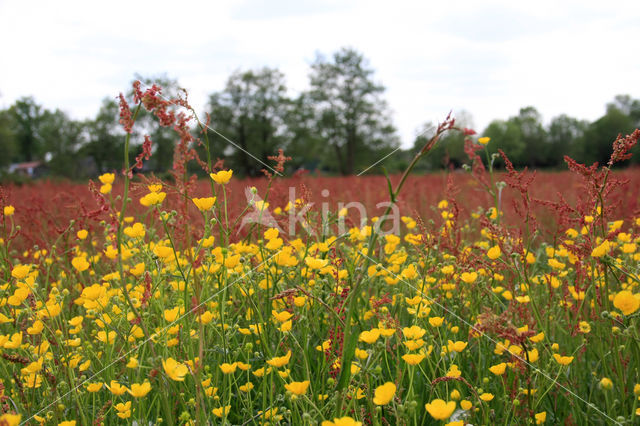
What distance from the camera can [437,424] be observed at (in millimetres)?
1395

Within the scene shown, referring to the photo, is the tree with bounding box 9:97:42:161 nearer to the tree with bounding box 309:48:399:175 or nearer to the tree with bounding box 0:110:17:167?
the tree with bounding box 0:110:17:167

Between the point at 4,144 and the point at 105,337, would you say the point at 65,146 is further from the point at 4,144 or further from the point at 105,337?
the point at 105,337

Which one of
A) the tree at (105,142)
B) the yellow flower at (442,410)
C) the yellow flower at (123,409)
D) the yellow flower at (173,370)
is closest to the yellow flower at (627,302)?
the yellow flower at (442,410)

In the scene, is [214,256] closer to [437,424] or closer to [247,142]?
[437,424]

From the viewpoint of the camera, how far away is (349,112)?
1171 inches

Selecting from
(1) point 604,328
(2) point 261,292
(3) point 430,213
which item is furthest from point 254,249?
(3) point 430,213

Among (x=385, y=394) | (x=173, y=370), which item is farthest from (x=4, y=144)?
(x=385, y=394)

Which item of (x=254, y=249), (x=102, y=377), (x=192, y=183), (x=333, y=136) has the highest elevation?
(x=333, y=136)

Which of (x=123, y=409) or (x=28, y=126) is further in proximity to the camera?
(x=28, y=126)

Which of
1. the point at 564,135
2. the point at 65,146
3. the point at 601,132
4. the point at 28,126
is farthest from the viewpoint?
the point at 28,126

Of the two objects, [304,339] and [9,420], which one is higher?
[9,420]

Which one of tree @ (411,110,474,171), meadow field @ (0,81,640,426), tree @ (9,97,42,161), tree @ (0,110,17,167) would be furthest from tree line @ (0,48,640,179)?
meadow field @ (0,81,640,426)

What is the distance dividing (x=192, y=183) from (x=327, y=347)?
66 centimetres

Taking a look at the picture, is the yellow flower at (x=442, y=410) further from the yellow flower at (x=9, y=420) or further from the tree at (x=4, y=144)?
the tree at (x=4, y=144)
